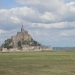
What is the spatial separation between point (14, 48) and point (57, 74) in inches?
6390

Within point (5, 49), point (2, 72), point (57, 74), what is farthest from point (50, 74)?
point (5, 49)

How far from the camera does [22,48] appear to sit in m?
200

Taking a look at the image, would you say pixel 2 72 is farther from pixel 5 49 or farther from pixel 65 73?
pixel 5 49

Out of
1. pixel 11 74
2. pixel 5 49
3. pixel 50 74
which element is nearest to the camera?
pixel 11 74

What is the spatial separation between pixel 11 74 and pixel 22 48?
167502mm

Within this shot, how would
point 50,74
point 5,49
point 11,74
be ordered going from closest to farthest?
point 11,74 < point 50,74 < point 5,49

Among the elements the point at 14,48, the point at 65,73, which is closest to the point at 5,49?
the point at 14,48

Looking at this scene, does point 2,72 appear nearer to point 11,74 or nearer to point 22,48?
point 11,74

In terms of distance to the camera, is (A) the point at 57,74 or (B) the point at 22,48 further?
(B) the point at 22,48

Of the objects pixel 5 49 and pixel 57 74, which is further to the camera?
pixel 5 49

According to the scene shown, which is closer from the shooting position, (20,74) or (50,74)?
(20,74)

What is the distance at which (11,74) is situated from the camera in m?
32.2

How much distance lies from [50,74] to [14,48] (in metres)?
162

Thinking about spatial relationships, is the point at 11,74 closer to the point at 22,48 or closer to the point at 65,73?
the point at 65,73
